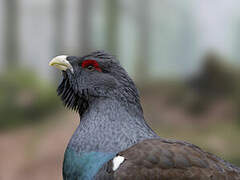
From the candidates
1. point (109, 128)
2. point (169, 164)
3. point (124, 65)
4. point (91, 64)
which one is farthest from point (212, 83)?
point (169, 164)

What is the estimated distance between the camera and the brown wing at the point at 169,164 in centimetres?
222

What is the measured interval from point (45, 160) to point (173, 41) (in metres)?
4.20

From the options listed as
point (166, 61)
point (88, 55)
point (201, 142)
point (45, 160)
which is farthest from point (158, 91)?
point (88, 55)

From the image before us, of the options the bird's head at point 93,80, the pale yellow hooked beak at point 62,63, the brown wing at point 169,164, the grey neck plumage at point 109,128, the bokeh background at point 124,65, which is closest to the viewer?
the brown wing at point 169,164

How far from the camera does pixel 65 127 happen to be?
8.36 metres

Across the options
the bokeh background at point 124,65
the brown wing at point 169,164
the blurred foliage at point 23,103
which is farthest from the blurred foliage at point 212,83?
the brown wing at point 169,164

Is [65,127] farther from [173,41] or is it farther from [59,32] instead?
[173,41]

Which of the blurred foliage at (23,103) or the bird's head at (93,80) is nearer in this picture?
the bird's head at (93,80)

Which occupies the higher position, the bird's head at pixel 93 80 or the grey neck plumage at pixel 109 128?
the bird's head at pixel 93 80

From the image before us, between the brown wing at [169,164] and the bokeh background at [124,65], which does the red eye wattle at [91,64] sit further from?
the bokeh background at [124,65]

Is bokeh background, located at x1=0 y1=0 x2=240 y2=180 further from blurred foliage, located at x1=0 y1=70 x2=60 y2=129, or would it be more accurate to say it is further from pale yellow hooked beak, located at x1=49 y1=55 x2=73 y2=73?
pale yellow hooked beak, located at x1=49 y1=55 x2=73 y2=73

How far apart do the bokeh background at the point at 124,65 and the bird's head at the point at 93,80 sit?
5.07 meters

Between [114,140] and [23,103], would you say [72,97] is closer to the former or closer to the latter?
[114,140]

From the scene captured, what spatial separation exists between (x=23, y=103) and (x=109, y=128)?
6148mm
